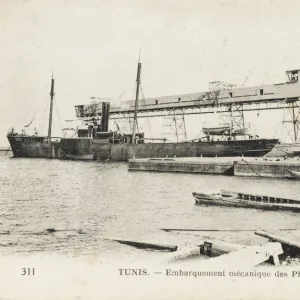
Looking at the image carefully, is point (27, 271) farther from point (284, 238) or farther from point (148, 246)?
point (284, 238)

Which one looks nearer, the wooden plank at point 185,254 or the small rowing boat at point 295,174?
the wooden plank at point 185,254

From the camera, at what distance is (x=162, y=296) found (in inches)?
285

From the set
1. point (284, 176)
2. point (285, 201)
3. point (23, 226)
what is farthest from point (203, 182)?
point (23, 226)

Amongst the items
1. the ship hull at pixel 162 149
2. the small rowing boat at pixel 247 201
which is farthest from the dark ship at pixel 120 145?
the small rowing boat at pixel 247 201

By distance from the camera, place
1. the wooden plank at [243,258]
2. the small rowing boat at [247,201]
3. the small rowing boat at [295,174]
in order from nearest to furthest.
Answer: the wooden plank at [243,258]
the small rowing boat at [247,201]
the small rowing boat at [295,174]

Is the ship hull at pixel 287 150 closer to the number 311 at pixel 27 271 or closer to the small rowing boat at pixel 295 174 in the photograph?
the small rowing boat at pixel 295 174

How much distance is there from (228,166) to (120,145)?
15.7 metres

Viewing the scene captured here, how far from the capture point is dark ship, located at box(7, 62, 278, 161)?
107 feet

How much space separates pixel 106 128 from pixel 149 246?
33.7 meters

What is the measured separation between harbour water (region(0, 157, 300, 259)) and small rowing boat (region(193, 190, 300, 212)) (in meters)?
0.34

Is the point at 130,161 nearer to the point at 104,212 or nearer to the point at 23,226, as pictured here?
the point at 104,212

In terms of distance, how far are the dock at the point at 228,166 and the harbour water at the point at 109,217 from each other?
300cm

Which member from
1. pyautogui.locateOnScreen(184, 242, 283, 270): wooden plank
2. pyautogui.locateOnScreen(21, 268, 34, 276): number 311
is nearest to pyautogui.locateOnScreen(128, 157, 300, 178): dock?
pyautogui.locateOnScreen(184, 242, 283, 270): wooden plank

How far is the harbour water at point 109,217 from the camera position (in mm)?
9141
